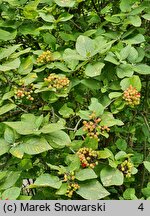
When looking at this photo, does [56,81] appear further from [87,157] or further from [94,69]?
[87,157]

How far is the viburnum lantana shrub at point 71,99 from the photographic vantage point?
1.17 meters

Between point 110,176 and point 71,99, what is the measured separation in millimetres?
432

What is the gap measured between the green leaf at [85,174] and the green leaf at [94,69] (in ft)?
1.04

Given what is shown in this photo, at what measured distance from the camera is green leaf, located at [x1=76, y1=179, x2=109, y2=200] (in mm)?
1137

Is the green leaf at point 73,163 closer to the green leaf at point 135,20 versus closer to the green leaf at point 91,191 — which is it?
the green leaf at point 91,191

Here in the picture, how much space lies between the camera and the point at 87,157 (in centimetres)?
118

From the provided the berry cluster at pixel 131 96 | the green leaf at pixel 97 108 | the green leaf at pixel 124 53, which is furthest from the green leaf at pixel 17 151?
the green leaf at pixel 124 53

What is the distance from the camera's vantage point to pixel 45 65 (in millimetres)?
1429

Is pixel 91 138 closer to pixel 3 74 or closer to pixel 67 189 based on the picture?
pixel 67 189

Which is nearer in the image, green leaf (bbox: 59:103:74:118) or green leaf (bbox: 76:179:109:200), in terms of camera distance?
green leaf (bbox: 76:179:109:200)

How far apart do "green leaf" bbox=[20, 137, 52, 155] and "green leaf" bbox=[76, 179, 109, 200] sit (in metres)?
0.16

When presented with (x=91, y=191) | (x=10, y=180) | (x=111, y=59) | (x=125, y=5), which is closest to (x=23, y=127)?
(x=10, y=180)

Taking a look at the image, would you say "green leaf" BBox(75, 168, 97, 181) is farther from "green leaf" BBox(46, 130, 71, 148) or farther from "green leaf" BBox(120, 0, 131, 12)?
"green leaf" BBox(120, 0, 131, 12)

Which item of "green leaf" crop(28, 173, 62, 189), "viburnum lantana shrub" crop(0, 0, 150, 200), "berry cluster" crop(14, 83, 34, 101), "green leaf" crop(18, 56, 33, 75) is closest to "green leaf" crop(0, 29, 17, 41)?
"viburnum lantana shrub" crop(0, 0, 150, 200)
